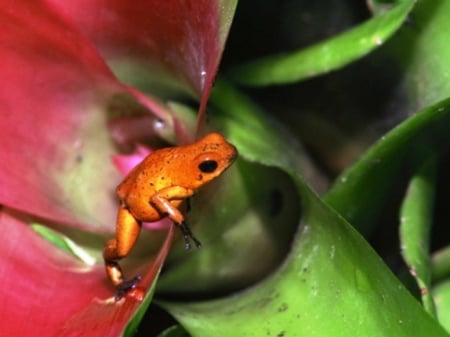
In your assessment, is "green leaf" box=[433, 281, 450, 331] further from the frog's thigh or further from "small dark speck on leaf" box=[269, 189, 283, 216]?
the frog's thigh

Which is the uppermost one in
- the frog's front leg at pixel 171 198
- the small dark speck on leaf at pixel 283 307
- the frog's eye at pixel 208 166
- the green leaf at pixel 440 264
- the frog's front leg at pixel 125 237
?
the frog's eye at pixel 208 166

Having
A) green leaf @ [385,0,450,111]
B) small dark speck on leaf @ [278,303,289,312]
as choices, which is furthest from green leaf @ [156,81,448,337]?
green leaf @ [385,0,450,111]

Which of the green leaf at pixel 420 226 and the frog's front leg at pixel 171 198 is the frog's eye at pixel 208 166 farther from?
the green leaf at pixel 420 226

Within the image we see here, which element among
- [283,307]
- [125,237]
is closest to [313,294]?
[283,307]

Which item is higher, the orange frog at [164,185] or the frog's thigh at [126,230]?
the orange frog at [164,185]

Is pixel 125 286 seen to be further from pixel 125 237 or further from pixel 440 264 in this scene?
pixel 440 264

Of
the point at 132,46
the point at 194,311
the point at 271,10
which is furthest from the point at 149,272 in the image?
the point at 271,10

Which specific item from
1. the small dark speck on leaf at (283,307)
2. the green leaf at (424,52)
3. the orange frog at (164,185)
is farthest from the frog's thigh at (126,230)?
the green leaf at (424,52)
